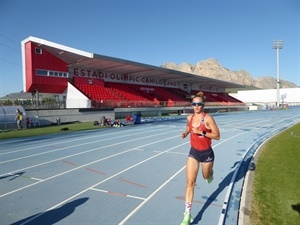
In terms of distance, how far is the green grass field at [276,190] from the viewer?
380 cm

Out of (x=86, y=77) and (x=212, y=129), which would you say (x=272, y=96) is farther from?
(x=212, y=129)

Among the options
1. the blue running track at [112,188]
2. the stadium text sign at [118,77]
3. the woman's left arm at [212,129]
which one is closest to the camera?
the woman's left arm at [212,129]

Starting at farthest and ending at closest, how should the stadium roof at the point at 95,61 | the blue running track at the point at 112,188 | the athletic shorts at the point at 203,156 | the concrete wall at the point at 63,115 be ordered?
1. the stadium roof at the point at 95,61
2. the concrete wall at the point at 63,115
3. the blue running track at the point at 112,188
4. the athletic shorts at the point at 203,156

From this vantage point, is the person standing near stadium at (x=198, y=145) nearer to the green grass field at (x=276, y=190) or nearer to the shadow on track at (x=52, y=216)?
the green grass field at (x=276, y=190)

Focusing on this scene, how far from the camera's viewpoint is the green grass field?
3.80 metres

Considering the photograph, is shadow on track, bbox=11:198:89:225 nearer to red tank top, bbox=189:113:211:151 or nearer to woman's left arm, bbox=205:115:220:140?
red tank top, bbox=189:113:211:151

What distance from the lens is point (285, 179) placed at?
Result: 18.1 feet

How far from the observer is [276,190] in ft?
16.0

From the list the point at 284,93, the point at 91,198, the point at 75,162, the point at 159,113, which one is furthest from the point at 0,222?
the point at 284,93

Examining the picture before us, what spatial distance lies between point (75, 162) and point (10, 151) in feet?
12.5

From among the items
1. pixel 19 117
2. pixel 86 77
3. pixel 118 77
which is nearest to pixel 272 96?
pixel 118 77

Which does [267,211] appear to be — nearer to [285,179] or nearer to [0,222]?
[285,179]

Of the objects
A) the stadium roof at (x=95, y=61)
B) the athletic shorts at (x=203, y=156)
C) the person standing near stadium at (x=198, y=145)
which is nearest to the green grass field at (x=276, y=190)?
the person standing near stadium at (x=198, y=145)

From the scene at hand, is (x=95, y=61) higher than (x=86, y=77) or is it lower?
higher
